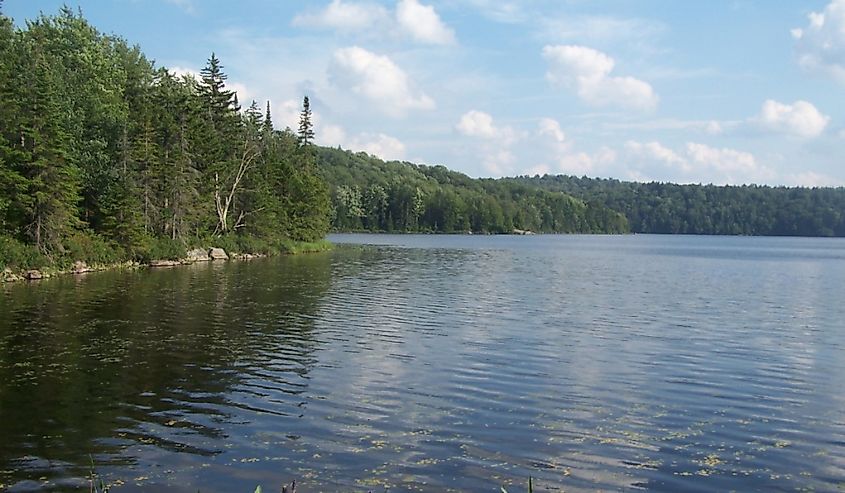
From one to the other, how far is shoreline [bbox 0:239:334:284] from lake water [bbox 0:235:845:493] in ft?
17.3

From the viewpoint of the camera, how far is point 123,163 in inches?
2036

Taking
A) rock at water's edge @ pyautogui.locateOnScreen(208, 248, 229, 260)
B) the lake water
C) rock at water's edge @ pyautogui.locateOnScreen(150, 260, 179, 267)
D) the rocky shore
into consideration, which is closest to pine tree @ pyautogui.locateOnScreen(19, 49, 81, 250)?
the rocky shore

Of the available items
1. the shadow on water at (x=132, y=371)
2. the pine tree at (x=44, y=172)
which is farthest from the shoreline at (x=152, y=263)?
the shadow on water at (x=132, y=371)

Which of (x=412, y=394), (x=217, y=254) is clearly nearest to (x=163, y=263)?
(x=217, y=254)

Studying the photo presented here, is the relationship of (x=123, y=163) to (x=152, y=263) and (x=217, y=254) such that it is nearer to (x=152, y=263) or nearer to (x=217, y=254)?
(x=152, y=263)

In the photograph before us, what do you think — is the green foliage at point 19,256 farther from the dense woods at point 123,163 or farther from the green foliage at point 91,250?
the green foliage at point 91,250

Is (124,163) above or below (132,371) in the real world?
above

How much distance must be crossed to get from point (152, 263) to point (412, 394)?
4240cm

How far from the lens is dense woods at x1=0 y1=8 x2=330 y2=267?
40.9 metres

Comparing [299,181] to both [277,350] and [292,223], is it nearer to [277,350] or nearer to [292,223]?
[292,223]

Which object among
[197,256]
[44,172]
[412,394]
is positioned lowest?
[412,394]

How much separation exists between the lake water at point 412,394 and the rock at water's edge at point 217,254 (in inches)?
1146

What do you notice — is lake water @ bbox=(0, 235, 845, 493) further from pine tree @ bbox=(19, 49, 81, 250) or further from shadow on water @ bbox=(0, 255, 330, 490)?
pine tree @ bbox=(19, 49, 81, 250)

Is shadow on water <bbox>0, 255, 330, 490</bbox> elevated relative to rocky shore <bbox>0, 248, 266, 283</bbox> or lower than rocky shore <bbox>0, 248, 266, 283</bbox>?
lower
